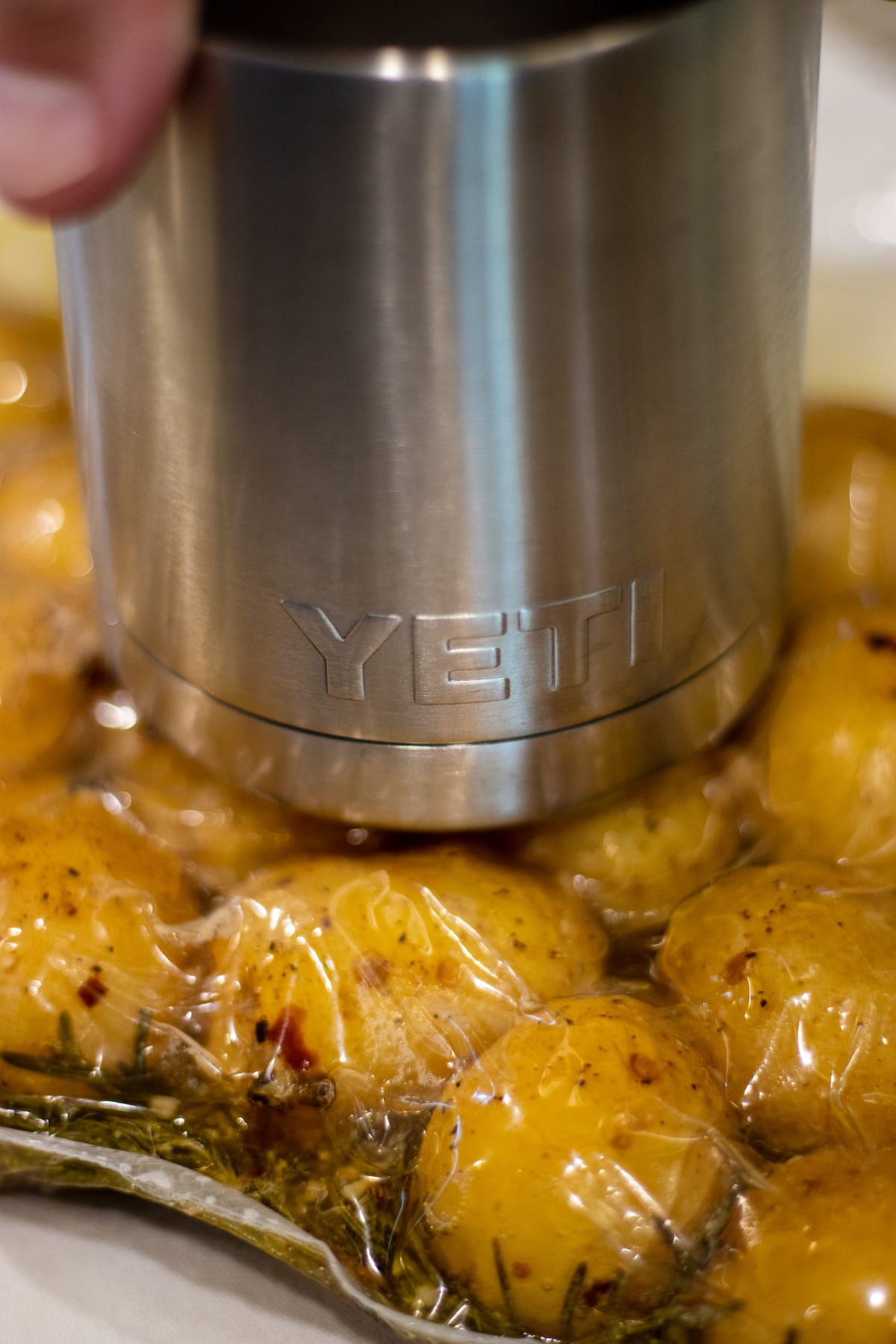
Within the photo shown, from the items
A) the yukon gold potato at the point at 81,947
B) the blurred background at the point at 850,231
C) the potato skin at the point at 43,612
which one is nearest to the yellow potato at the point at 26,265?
the blurred background at the point at 850,231

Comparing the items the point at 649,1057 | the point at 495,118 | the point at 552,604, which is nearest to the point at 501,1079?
the point at 649,1057

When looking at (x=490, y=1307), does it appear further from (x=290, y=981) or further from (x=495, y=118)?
(x=495, y=118)

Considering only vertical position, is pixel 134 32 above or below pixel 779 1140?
above

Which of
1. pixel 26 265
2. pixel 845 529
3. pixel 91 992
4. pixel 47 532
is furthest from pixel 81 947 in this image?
pixel 26 265

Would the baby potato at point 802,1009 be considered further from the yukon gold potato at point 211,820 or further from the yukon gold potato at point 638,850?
the yukon gold potato at point 211,820

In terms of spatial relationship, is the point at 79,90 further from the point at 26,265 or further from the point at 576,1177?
the point at 26,265
